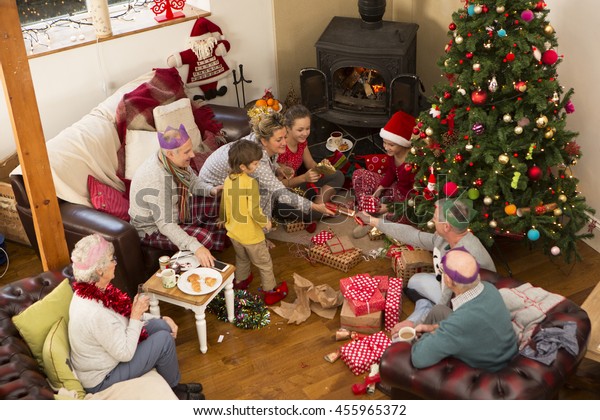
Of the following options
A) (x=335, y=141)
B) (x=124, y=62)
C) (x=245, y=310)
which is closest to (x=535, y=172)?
(x=245, y=310)

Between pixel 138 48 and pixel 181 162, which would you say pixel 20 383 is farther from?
pixel 138 48

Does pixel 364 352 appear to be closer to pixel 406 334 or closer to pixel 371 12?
pixel 406 334

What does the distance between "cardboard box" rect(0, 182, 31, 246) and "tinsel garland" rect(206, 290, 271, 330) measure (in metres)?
1.66

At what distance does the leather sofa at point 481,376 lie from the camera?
335cm

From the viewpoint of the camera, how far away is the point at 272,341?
4.46m

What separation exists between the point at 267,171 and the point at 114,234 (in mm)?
1090

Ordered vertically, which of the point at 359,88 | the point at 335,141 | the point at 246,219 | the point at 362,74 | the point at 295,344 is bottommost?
the point at 295,344

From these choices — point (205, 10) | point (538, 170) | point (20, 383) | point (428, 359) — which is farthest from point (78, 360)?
point (205, 10)

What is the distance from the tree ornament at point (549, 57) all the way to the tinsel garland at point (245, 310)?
2.22m

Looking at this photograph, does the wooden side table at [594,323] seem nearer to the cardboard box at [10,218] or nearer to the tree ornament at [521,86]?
A: the tree ornament at [521,86]

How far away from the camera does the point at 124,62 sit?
5727 mm
